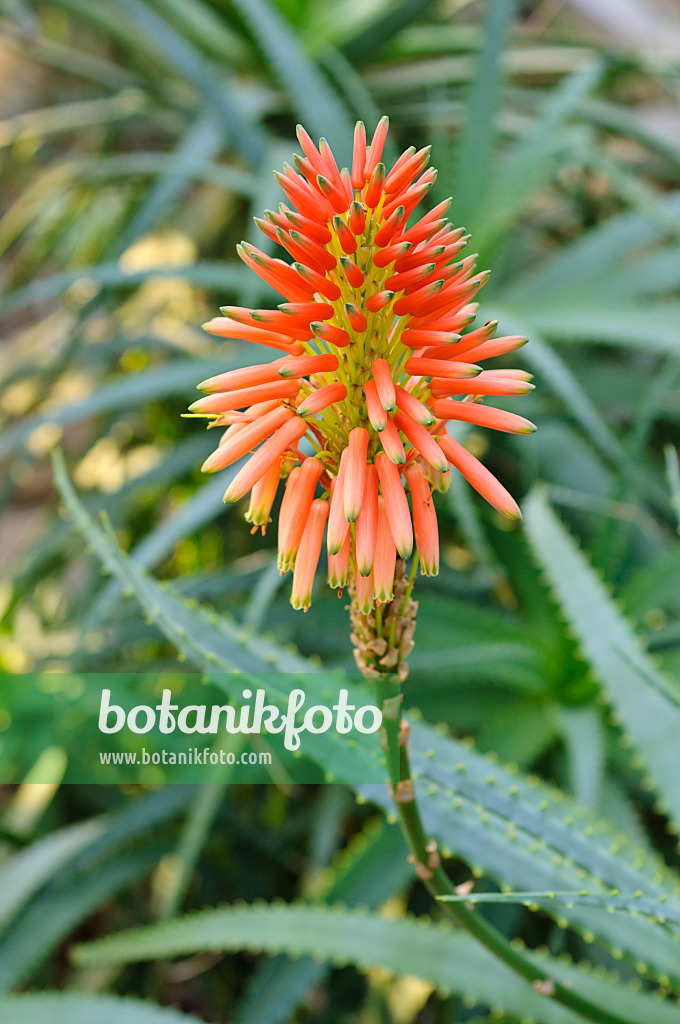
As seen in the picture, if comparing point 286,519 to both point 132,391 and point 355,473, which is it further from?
point 132,391

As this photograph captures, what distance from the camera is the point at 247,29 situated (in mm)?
1127

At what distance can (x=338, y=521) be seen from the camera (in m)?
0.26

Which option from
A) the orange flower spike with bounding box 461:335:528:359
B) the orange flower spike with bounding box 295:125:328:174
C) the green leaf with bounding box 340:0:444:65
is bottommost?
the orange flower spike with bounding box 461:335:528:359

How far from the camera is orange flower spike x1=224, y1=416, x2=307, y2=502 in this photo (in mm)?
273

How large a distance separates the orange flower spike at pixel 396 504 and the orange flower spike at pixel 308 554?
3cm

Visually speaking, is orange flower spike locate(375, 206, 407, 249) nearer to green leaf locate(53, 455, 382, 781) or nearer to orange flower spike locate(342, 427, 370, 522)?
orange flower spike locate(342, 427, 370, 522)

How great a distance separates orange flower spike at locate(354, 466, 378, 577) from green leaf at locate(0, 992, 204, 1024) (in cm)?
42

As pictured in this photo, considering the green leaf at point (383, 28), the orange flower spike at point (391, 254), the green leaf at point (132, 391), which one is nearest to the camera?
the orange flower spike at point (391, 254)

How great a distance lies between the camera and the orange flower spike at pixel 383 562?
10.2 inches

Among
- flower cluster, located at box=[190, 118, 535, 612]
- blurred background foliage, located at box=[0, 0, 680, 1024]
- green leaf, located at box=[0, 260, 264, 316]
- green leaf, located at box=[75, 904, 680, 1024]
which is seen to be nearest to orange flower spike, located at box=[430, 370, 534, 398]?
flower cluster, located at box=[190, 118, 535, 612]

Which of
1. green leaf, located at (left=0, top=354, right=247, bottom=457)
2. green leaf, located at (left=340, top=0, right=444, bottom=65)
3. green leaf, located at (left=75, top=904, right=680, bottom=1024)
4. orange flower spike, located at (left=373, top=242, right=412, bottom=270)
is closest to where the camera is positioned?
orange flower spike, located at (left=373, top=242, right=412, bottom=270)

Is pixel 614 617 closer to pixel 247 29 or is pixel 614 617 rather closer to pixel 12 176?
pixel 247 29

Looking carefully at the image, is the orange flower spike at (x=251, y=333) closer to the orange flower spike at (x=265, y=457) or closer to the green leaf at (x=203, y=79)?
the orange flower spike at (x=265, y=457)

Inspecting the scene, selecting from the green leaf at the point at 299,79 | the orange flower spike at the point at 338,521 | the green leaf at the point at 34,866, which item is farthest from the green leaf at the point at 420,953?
the green leaf at the point at 299,79
